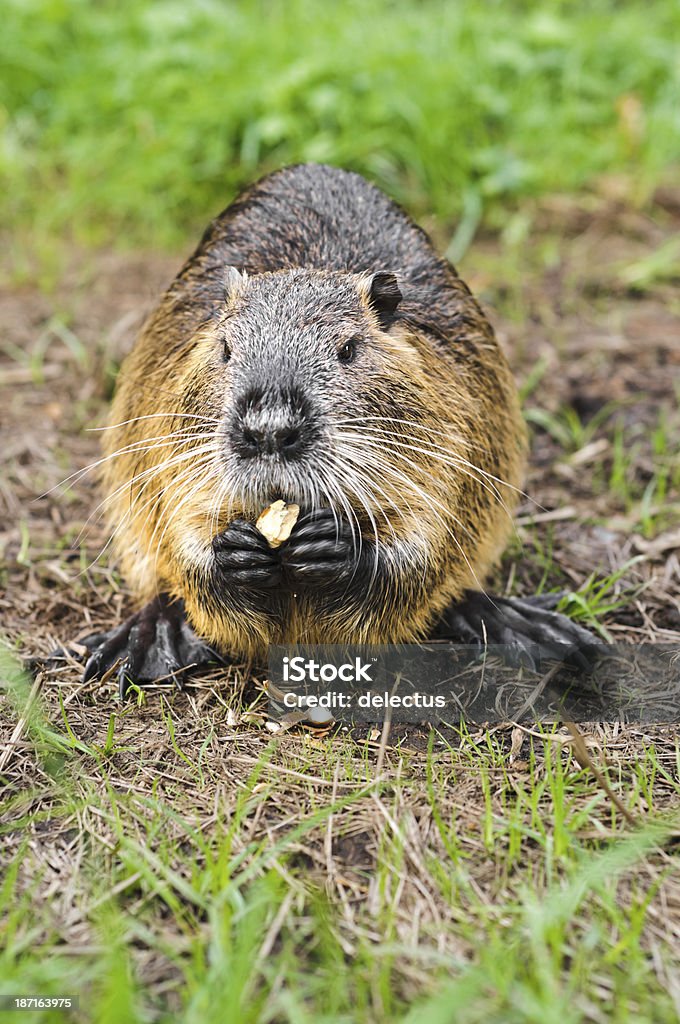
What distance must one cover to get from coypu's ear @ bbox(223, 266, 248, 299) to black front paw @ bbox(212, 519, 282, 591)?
621 millimetres

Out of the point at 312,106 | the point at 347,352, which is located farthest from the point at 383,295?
the point at 312,106

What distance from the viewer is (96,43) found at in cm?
684

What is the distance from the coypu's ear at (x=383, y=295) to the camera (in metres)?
2.98

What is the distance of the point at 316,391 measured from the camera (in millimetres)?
2729

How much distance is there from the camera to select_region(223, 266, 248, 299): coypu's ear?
9.99ft

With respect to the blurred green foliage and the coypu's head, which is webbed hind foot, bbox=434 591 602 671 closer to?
the coypu's head

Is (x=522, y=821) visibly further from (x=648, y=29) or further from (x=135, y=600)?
(x=648, y=29)

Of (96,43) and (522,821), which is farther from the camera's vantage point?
(96,43)

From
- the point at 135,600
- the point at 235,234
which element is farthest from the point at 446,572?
the point at 235,234

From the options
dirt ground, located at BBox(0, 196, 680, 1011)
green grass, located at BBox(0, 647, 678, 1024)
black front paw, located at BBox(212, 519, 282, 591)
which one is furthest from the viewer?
black front paw, located at BBox(212, 519, 282, 591)


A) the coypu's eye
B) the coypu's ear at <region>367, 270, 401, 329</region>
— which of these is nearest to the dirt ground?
the coypu's eye

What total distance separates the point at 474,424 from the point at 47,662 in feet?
4.59

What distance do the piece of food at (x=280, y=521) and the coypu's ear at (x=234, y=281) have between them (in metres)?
0.62

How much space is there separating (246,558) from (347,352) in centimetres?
58
